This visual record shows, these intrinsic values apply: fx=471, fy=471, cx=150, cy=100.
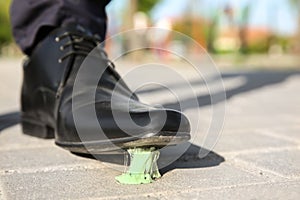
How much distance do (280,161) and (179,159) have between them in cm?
21

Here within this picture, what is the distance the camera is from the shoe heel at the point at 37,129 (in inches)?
49.5

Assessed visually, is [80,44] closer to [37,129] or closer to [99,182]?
[37,129]

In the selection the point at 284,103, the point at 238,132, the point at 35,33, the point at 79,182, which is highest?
the point at 35,33

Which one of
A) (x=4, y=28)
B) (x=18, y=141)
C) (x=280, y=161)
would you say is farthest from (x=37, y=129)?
(x=4, y=28)

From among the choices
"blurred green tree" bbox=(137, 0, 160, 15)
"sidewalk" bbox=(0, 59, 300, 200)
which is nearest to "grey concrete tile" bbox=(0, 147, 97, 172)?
"sidewalk" bbox=(0, 59, 300, 200)

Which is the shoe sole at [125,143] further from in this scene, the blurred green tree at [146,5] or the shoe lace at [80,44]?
the blurred green tree at [146,5]

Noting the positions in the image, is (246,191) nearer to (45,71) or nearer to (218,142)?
(218,142)

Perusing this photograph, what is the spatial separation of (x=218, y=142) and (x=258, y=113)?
0.70 metres

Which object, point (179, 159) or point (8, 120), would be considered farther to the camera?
point (8, 120)

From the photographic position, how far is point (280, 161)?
995 mm

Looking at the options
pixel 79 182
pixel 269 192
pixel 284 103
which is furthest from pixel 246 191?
pixel 284 103

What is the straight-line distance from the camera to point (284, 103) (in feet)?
7.34

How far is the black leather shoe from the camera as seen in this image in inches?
31.1

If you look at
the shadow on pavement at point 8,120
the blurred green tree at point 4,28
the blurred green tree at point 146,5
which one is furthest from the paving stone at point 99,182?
the blurred green tree at point 146,5
